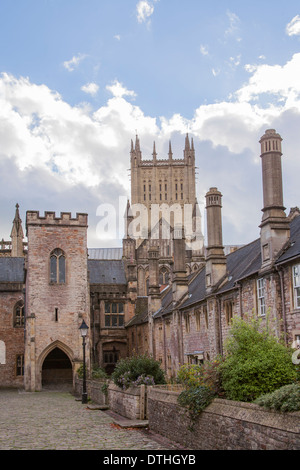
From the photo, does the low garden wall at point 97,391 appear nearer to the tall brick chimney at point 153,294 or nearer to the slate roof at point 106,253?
the tall brick chimney at point 153,294

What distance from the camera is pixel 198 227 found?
88.9 metres

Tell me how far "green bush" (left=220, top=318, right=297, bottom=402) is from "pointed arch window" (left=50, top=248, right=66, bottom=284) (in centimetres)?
3072

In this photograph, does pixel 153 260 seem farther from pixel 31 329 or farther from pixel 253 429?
pixel 253 429

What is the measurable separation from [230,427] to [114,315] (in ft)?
143

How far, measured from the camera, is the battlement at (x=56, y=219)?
43.1m

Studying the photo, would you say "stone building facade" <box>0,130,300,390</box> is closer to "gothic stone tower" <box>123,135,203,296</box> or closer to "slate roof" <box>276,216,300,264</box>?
"slate roof" <box>276,216,300,264</box>

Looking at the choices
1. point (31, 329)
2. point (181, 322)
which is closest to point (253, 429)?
point (181, 322)

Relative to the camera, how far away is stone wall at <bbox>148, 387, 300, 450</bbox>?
358 inches

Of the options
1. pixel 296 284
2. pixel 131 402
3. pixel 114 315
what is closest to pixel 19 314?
pixel 114 315

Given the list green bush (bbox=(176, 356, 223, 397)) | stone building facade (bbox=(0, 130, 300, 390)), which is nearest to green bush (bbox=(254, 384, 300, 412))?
green bush (bbox=(176, 356, 223, 397))

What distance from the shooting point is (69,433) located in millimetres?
16250

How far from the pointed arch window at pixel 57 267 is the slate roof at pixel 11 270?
9.64m

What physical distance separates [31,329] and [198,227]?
51125mm

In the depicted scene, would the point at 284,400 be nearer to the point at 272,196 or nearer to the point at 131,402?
the point at 131,402
